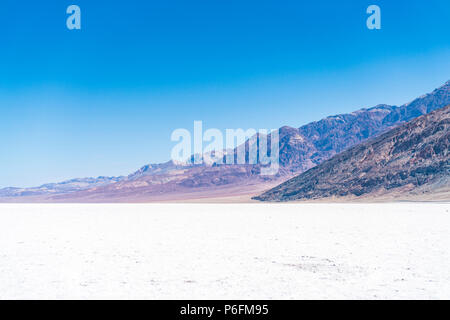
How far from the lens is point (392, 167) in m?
78.9

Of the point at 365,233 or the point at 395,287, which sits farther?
the point at 365,233

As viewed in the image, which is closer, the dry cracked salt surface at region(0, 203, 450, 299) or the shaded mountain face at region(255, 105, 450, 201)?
the dry cracked salt surface at region(0, 203, 450, 299)

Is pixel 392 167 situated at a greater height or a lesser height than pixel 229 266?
greater

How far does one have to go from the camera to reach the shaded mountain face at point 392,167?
70750mm

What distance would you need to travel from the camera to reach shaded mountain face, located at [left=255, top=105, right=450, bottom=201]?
7075 cm

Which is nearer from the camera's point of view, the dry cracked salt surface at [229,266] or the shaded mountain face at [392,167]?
the dry cracked salt surface at [229,266]

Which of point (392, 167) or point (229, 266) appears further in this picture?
point (392, 167)
